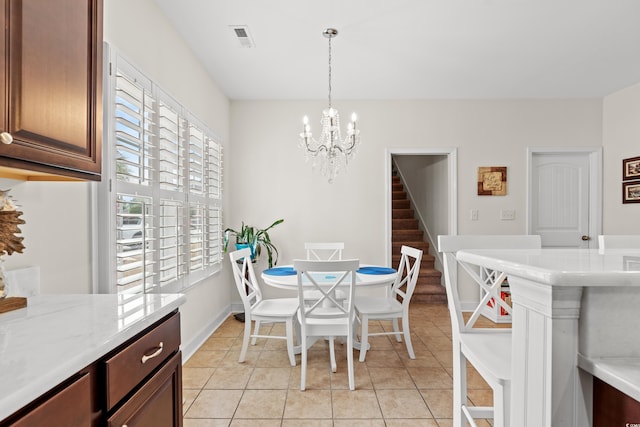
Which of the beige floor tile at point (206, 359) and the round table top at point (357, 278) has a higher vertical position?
the round table top at point (357, 278)

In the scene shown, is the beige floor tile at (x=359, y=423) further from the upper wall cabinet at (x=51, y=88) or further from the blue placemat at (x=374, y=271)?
the upper wall cabinet at (x=51, y=88)

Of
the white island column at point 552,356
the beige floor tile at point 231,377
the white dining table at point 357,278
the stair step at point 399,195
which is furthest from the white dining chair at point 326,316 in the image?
the stair step at point 399,195

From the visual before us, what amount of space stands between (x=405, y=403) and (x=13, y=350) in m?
2.14

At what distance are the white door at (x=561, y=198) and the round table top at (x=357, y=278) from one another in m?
2.62

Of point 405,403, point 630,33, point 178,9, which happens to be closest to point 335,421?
point 405,403

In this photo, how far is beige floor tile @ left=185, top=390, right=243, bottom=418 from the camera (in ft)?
7.18

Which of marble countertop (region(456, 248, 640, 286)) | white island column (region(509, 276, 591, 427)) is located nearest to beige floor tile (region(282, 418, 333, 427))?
white island column (region(509, 276, 591, 427))

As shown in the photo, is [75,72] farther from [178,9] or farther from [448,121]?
[448,121]

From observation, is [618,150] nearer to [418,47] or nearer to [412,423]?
[418,47]

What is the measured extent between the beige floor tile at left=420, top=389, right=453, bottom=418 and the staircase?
2.56 meters

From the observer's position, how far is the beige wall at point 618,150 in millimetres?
4070

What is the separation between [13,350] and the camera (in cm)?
84

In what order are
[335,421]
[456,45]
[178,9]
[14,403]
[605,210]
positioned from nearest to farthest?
[14,403] < [335,421] < [178,9] < [456,45] < [605,210]

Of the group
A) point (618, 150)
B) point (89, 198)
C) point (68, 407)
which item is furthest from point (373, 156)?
point (68, 407)
